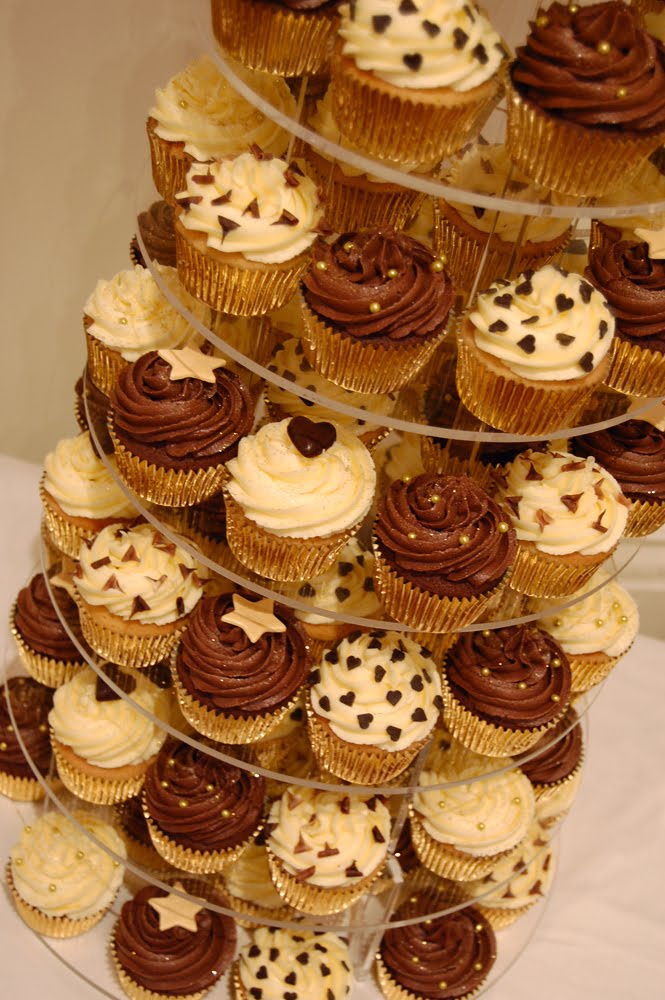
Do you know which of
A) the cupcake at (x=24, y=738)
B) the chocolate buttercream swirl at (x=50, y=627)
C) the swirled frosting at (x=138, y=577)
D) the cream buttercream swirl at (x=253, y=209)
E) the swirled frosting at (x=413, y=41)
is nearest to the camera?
the swirled frosting at (x=413, y=41)

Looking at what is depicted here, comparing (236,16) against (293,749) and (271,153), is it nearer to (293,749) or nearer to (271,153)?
(271,153)

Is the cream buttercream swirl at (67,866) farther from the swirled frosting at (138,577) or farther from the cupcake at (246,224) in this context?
the cupcake at (246,224)

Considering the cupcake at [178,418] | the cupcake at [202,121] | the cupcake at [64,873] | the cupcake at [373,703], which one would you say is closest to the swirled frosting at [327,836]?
the cupcake at [373,703]

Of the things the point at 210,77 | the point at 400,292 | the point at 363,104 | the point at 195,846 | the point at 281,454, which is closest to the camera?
the point at 363,104

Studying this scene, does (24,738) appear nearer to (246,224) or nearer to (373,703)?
(373,703)

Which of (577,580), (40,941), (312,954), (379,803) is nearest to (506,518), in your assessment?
(577,580)

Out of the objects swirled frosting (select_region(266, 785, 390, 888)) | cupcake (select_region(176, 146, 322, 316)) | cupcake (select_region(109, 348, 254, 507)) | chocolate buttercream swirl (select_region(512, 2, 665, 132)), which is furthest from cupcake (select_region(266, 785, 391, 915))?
chocolate buttercream swirl (select_region(512, 2, 665, 132))

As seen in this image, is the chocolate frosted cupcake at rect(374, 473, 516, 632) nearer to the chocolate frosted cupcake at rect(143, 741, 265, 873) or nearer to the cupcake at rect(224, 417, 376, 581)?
the cupcake at rect(224, 417, 376, 581)
